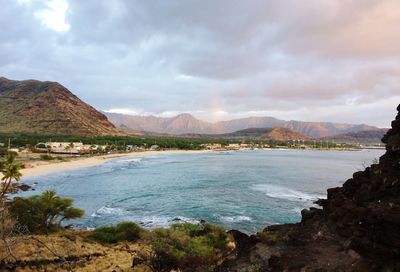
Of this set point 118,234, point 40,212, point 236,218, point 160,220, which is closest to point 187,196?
point 160,220

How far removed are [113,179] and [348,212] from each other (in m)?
82.3

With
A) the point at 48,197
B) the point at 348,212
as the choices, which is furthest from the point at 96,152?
the point at 348,212

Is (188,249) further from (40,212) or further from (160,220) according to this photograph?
(160,220)

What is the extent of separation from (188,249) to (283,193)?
4898 centimetres

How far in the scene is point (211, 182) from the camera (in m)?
88.9

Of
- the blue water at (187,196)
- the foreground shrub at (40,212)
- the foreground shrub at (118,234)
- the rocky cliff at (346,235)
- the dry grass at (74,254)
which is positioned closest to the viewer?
the rocky cliff at (346,235)

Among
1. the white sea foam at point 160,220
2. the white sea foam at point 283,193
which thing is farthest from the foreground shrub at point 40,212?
the white sea foam at point 283,193

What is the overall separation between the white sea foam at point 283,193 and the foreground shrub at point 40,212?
37.8 metres

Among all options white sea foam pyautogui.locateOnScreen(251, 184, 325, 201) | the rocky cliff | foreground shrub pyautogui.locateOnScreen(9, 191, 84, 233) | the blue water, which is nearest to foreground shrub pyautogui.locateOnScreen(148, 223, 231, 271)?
the rocky cliff

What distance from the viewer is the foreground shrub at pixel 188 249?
22984mm

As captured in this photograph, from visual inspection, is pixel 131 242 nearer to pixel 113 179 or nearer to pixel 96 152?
pixel 113 179

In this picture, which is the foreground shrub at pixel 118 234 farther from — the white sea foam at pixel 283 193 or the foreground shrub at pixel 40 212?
the white sea foam at pixel 283 193

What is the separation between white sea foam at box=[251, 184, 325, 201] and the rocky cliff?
4484cm

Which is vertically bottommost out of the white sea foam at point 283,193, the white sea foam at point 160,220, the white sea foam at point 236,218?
the white sea foam at point 160,220
